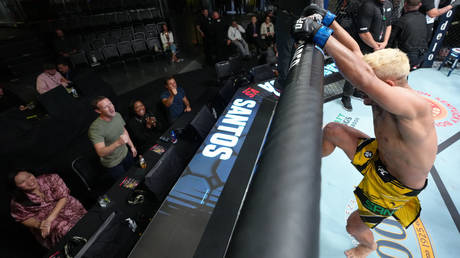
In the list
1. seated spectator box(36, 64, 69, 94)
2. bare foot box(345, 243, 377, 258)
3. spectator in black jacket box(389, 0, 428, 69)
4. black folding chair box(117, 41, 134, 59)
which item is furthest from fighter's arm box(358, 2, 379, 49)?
black folding chair box(117, 41, 134, 59)

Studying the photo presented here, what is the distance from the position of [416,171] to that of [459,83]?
4.87 m

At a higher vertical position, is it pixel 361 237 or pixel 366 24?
pixel 366 24

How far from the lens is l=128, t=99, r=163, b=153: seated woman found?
366cm

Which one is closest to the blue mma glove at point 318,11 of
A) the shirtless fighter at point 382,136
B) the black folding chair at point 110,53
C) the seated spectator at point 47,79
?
the shirtless fighter at point 382,136

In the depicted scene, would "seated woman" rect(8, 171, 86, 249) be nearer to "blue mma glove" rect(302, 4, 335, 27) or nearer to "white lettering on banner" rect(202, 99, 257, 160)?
"white lettering on banner" rect(202, 99, 257, 160)

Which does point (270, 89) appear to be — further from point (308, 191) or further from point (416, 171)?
point (308, 191)

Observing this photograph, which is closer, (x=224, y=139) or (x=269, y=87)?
(x=224, y=139)

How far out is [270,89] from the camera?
4.11 meters

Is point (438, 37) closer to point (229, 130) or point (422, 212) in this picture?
point (422, 212)

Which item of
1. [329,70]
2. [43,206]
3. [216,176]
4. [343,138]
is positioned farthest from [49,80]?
[329,70]

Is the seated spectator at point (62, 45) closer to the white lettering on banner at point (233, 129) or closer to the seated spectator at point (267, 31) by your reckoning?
the seated spectator at point (267, 31)

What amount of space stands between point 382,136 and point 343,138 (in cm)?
41

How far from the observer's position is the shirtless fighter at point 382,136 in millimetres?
1062

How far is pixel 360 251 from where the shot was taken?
1.71m
